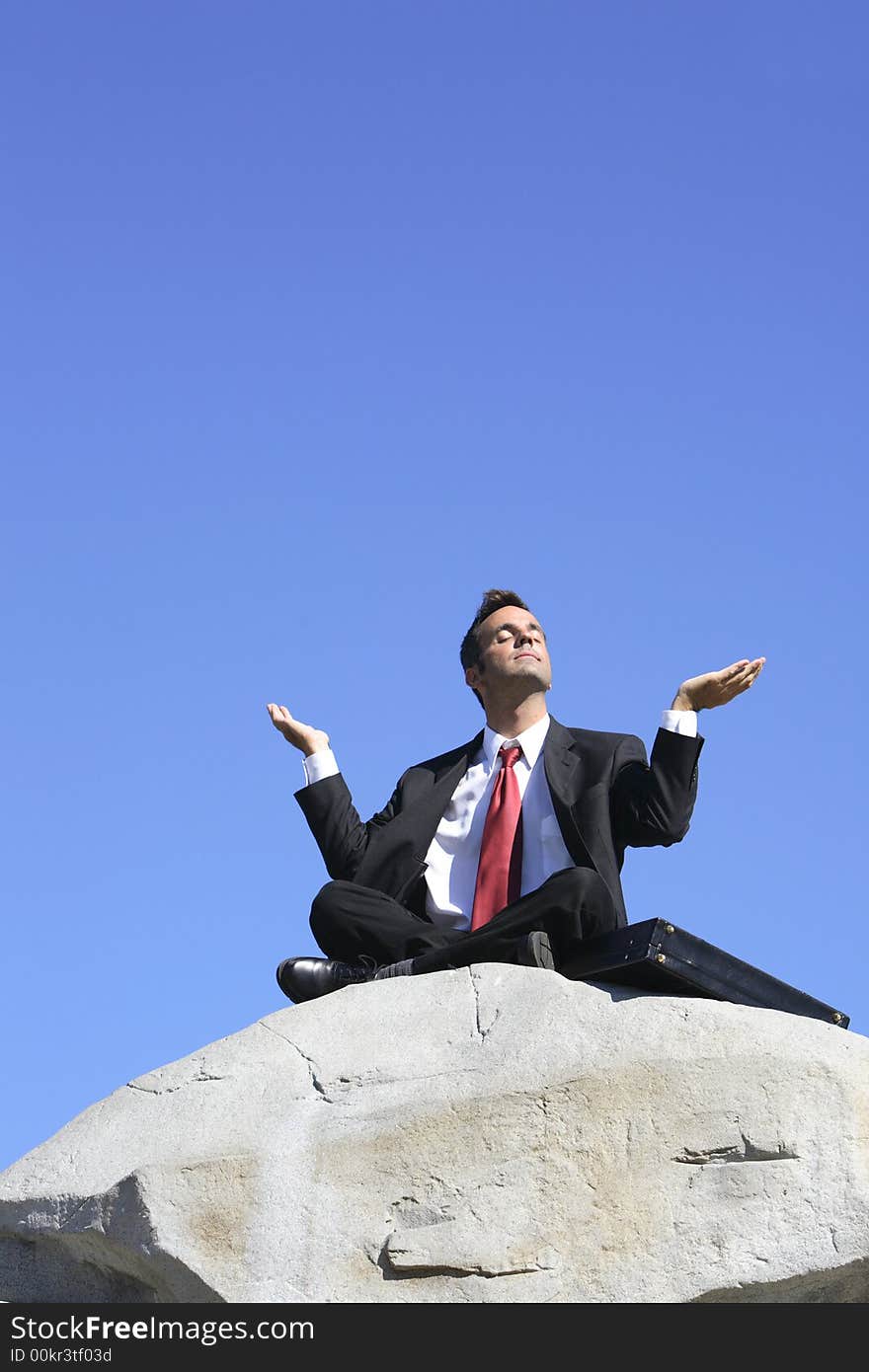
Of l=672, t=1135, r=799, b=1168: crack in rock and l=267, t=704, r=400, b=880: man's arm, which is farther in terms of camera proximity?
l=267, t=704, r=400, b=880: man's arm

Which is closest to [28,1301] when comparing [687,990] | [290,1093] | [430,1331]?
[290,1093]

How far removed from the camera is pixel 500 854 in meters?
6.54

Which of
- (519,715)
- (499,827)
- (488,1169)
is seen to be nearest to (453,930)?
(499,827)

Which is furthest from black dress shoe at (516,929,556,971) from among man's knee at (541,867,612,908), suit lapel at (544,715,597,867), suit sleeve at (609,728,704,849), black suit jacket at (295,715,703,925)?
suit sleeve at (609,728,704,849)

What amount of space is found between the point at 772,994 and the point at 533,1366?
Result: 1.68 m

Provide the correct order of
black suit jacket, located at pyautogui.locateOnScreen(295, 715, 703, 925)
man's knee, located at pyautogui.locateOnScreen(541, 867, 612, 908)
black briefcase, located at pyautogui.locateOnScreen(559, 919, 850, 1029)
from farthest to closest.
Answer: black suit jacket, located at pyautogui.locateOnScreen(295, 715, 703, 925), man's knee, located at pyautogui.locateOnScreen(541, 867, 612, 908), black briefcase, located at pyautogui.locateOnScreen(559, 919, 850, 1029)

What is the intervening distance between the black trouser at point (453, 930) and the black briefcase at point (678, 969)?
0.35 feet

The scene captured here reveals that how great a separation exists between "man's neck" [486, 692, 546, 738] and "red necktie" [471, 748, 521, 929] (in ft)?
0.84

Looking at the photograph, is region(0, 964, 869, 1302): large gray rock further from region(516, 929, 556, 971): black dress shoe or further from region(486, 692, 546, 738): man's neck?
region(486, 692, 546, 738): man's neck

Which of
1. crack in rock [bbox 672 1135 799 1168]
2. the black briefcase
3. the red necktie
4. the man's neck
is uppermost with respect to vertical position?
the man's neck

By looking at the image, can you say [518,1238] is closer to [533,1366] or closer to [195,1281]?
[533,1366]

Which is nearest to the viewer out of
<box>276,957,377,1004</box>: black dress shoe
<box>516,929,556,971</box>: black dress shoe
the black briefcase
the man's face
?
the black briefcase

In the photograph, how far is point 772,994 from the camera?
5.80 m

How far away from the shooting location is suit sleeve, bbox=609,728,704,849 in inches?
248
